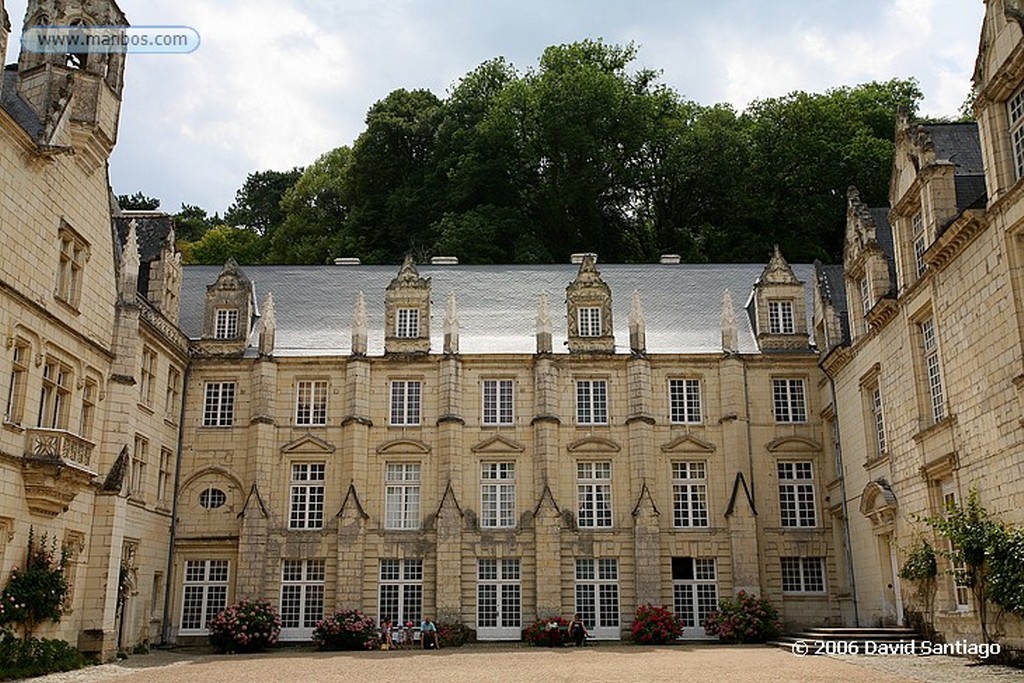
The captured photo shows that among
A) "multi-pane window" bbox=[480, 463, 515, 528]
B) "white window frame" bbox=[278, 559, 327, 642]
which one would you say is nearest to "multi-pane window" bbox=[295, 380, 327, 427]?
"white window frame" bbox=[278, 559, 327, 642]

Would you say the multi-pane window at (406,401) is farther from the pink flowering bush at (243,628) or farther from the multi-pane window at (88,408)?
the multi-pane window at (88,408)

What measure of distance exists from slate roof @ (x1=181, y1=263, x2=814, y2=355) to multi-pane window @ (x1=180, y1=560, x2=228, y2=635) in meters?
6.87

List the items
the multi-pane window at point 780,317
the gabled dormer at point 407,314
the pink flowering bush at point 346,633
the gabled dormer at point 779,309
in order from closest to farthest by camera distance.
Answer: the pink flowering bush at point 346,633, the gabled dormer at point 407,314, the gabled dormer at point 779,309, the multi-pane window at point 780,317

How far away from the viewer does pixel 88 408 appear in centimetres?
2375

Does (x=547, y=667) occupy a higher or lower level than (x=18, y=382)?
lower

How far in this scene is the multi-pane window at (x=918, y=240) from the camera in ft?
73.2

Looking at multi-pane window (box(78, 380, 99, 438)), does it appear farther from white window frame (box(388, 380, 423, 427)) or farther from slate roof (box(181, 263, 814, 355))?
white window frame (box(388, 380, 423, 427))

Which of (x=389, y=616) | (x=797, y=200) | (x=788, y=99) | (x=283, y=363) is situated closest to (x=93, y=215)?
(x=283, y=363)

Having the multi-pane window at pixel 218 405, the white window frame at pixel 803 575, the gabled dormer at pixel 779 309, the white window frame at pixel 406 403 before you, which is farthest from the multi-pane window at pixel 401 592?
the gabled dormer at pixel 779 309

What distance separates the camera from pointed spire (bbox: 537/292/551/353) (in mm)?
30234

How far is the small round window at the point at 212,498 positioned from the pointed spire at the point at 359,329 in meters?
5.78

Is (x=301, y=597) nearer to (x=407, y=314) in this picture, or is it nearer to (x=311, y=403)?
(x=311, y=403)

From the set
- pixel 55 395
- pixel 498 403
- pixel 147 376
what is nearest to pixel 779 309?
pixel 498 403

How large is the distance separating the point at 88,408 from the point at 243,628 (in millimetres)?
7140
